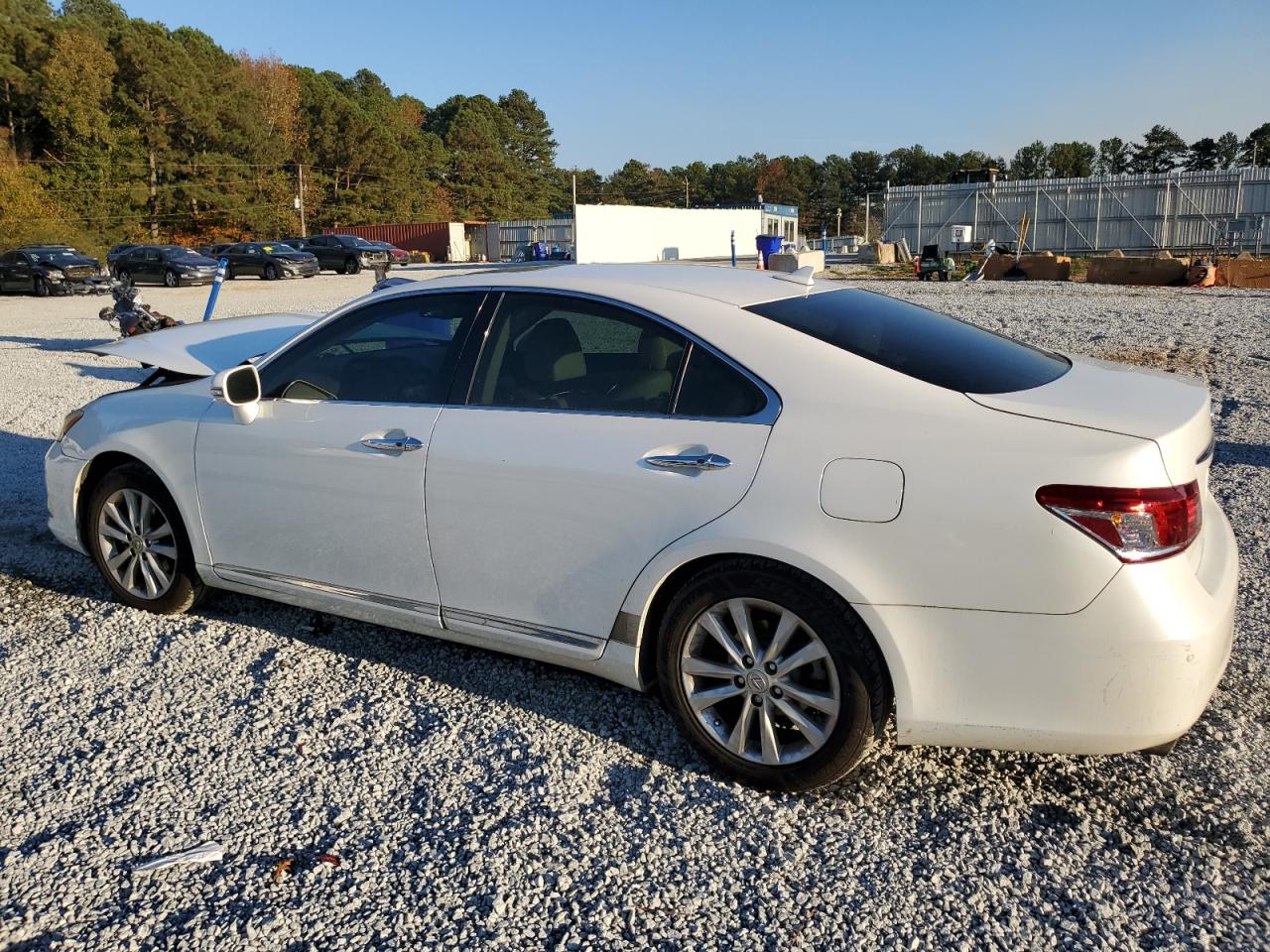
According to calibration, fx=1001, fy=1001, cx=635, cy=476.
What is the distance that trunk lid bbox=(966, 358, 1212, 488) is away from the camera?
270 centimetres

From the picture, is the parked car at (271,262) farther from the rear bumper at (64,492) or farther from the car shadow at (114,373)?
the rear bumper at (64,492)

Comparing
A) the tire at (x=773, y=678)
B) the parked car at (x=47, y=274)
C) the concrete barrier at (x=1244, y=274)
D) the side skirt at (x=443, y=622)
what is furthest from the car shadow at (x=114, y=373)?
the concrete barrier at (x=1244, y=274)

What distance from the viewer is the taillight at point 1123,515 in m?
2.58

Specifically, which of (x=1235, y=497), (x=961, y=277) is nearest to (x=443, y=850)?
(x=1235, y=497)

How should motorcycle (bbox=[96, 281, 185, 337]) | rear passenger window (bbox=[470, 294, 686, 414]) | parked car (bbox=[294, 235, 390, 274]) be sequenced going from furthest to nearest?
1. parked car (bbox=[294, 235, 390, 274])
2. motorcycle (bbox=[96, 281, 185, 337])
3. rear passenger window (bbox=[470, 294, 686, 414])

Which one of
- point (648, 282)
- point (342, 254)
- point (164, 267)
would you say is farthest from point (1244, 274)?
point (164, 267)

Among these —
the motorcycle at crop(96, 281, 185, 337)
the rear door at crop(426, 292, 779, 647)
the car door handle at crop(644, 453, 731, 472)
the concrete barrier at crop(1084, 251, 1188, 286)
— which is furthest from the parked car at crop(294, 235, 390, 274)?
the car door handle at crop(644, 453, 731, 472)

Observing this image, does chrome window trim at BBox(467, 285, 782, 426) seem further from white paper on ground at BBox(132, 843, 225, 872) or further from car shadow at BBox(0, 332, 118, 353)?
car shadow at BBox(0, 332, 118, 353)

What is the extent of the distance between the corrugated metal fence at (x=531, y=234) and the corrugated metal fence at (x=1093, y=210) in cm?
2094

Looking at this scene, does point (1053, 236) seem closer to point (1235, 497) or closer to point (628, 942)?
point (1235, 497)

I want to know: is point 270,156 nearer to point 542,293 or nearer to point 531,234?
point 531,234

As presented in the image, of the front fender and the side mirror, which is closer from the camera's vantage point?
the side mirror

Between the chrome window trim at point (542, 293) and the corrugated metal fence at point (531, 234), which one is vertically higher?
the corrugated metal fence at point (531, 234)

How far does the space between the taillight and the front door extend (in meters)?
2.13
